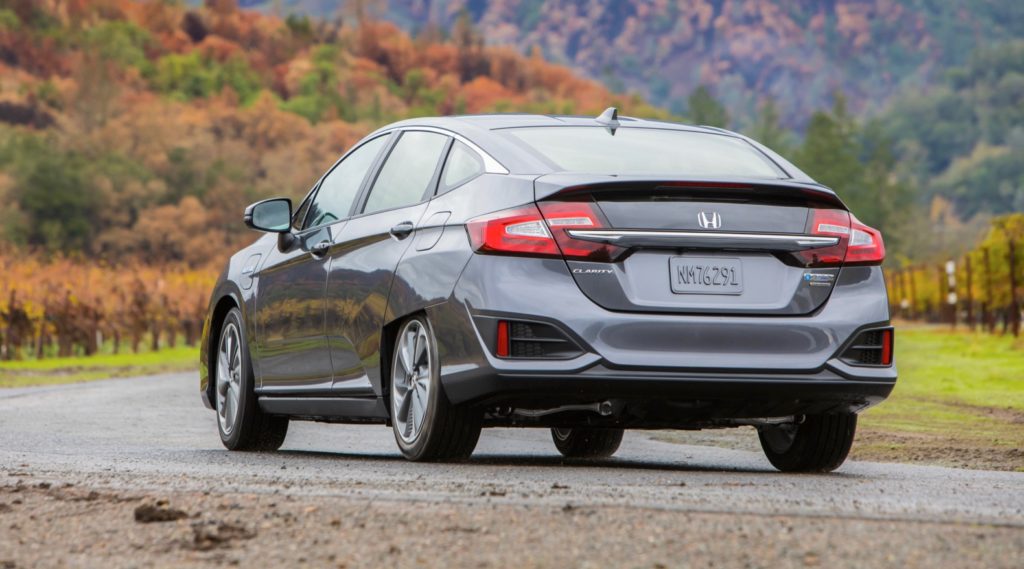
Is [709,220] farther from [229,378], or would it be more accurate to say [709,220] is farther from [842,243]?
[229,378]

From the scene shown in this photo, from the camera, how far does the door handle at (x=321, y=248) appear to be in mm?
9148

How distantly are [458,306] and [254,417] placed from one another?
112 inches

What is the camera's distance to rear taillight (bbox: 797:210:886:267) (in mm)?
7629

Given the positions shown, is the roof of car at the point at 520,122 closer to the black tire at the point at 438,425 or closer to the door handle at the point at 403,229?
the door handle at the point at 403,229

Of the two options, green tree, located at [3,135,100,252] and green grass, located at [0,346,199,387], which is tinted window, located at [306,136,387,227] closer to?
green grass, located at [0,346,199,387]

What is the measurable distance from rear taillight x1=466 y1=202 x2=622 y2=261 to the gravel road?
928 mm

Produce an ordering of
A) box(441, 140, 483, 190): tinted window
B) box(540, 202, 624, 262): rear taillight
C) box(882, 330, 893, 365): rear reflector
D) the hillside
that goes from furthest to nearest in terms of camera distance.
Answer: the hillside
box(441, 140, 483, 190): tinted window
box(882, 330, 893, 365): rear reflector
box(540, 202, 624, 262): rear taillight

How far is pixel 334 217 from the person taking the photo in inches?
370

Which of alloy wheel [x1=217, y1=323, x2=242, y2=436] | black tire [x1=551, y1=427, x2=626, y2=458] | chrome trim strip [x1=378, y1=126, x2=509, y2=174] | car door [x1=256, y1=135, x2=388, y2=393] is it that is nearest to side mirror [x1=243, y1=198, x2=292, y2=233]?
car door [x1=256, y1=135, x2=388, y2=393]

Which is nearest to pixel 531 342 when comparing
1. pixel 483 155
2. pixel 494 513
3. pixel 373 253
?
pixel 483 155

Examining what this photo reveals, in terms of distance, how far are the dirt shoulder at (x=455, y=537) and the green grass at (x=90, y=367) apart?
18.8 metres

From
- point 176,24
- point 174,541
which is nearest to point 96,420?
point 174,541

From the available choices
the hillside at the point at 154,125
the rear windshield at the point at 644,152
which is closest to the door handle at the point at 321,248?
the rear windshield at the point at 644,152

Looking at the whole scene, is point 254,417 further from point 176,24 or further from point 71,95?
point 176,24
